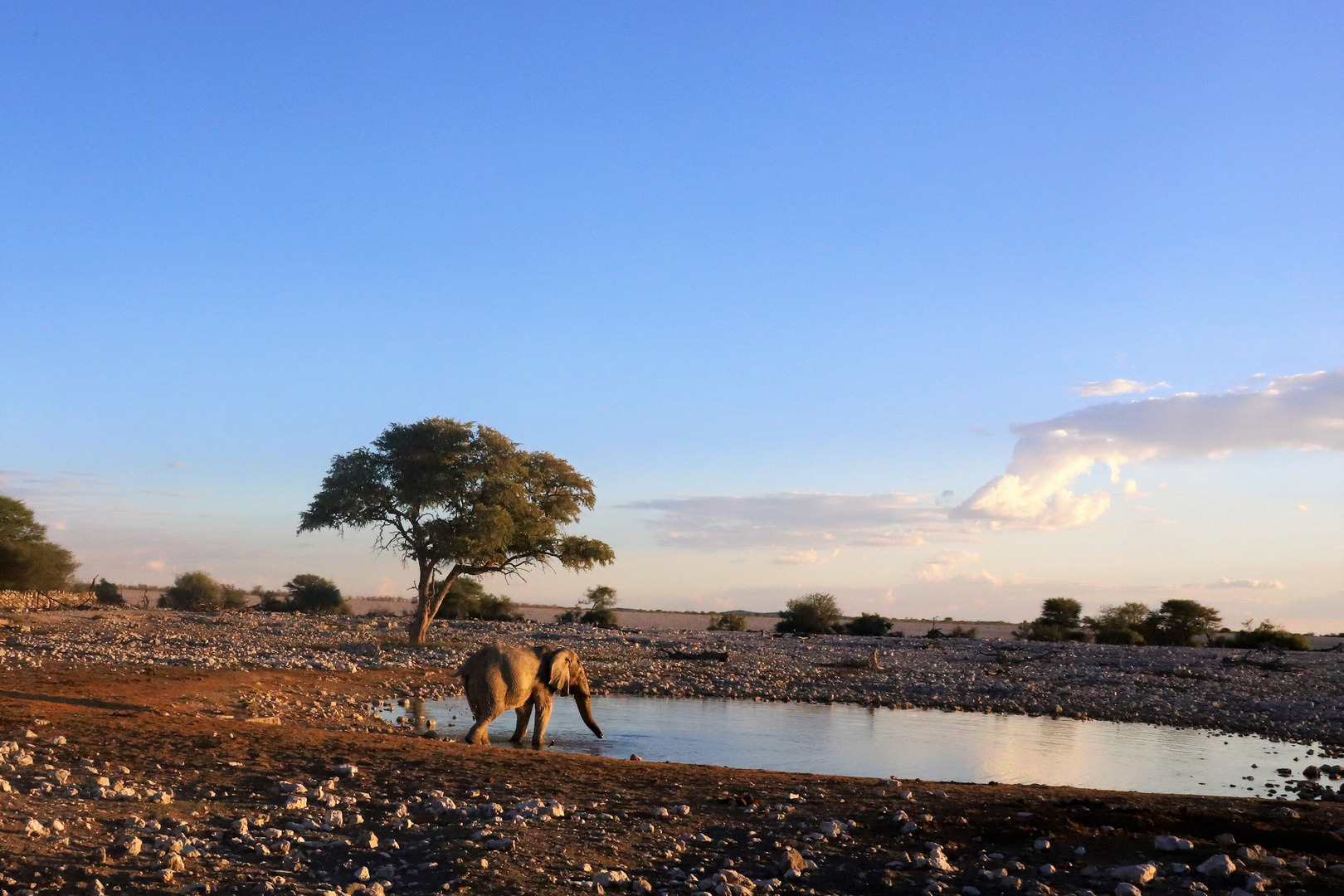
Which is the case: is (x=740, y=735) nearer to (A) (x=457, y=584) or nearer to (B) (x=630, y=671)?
(B) (x=630, y=671)

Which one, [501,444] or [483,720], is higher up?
[501,444]

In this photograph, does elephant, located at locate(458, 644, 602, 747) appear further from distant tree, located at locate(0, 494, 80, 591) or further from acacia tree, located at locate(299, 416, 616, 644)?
distant tree, located at locate(0, 494, 80, 591)

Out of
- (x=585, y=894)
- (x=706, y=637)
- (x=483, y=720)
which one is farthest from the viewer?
(x=706, y=637)

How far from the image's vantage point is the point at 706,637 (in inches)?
1907

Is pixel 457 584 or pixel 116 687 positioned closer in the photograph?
pixel 116 687

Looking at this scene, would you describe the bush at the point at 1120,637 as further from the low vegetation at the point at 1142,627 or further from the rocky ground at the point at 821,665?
the rocky ground at the point at 821,665

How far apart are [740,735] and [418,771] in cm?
786

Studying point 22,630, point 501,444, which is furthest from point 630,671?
point 22,630

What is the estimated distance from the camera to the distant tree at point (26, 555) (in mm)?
51062

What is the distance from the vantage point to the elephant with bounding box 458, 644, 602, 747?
52.0ft

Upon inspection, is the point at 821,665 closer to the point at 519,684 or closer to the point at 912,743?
the point at 912,743

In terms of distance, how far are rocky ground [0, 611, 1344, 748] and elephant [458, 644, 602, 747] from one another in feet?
24.3

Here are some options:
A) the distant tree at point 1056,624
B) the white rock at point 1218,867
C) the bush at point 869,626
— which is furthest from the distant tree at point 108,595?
A: the white rock at point 1218,867

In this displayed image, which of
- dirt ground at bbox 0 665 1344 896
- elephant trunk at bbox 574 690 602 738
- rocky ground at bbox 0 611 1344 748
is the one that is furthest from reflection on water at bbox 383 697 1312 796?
dirt ground at bbox 0 665 1344 896
